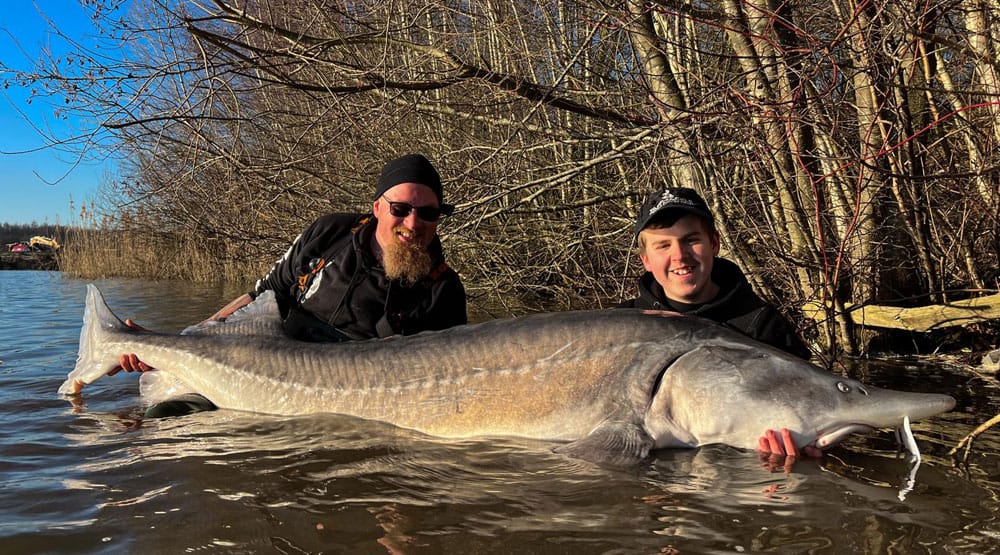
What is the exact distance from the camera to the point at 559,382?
350 centimetres

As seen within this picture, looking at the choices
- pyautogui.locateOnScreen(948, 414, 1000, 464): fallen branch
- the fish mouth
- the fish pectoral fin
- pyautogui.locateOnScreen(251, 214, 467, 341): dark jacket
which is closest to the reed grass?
pyautogui.locateOnScreen(251, 214, 467, 341): dark jacket

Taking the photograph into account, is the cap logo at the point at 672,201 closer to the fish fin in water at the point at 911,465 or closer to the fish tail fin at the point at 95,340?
the fish fin in water at the point at 911,465

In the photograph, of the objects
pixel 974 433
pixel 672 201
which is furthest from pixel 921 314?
pixel 974 433

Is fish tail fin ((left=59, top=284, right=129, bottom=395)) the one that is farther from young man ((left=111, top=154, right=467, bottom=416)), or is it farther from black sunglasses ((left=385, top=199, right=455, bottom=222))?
black sunglasses ((left=385, top=199, right=455, bottom=222))

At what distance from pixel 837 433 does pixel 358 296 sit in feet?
10.0

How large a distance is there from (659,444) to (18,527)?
2.49 m

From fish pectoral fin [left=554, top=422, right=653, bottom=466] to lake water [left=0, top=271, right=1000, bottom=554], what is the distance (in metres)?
0.06

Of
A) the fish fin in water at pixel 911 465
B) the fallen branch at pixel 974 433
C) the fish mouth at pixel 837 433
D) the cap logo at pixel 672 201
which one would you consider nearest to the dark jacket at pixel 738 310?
the cap logo at pixel 672 201

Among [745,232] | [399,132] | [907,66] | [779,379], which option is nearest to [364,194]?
[399,132]

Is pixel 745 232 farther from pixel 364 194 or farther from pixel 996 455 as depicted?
pixel 364 194

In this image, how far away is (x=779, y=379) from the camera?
3172 mm

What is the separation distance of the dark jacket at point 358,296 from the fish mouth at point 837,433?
2.56 metres

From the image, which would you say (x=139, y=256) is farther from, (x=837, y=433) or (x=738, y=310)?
(x=837, y=433)

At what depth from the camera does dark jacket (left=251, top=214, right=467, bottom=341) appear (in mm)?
4895
